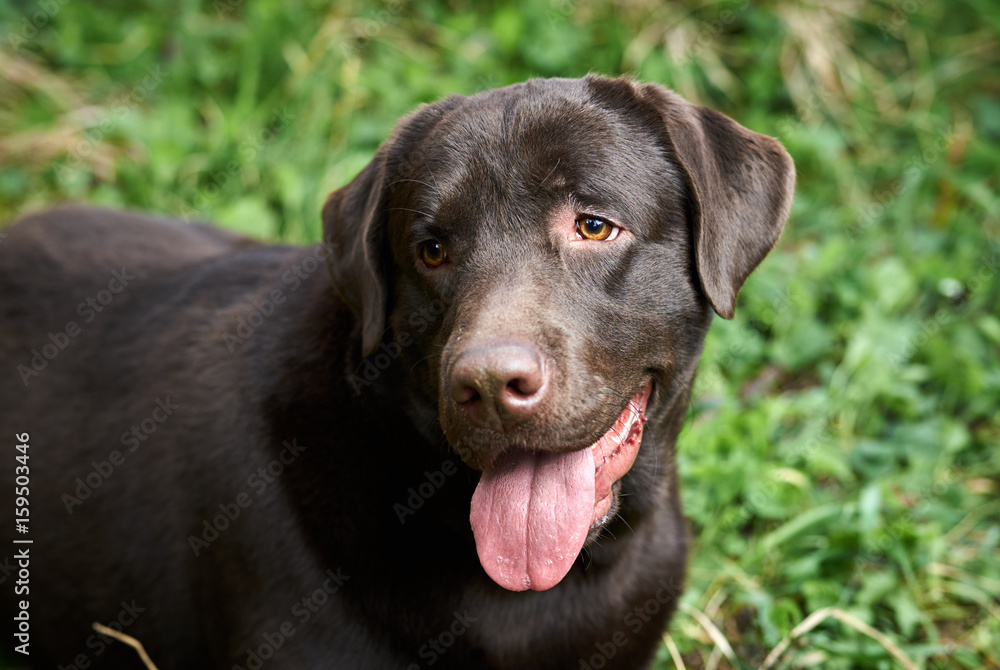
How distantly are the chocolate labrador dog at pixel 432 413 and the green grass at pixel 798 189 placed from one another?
77 centimetres

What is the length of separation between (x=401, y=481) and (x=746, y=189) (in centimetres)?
119

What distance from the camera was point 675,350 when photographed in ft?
8.12

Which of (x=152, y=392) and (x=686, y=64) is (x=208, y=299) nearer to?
(x=152, y=392)

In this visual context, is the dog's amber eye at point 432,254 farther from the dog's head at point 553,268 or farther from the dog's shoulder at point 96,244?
the dog's shoulder at point 96,244

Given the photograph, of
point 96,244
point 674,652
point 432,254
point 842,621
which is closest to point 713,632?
point 674,652

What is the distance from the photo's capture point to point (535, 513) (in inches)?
88.0

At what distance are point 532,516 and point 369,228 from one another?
897 mm

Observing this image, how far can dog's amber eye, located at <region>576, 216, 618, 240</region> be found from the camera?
2340mm

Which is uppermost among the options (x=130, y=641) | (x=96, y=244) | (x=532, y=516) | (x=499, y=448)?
(x=499, y=448)

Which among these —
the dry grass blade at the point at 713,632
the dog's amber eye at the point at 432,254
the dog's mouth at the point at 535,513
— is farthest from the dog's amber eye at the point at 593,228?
the dry grass blade at the point at 713,632

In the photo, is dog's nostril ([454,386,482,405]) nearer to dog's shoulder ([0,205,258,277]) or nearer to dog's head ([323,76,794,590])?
dog's head ([323,76,794,590])

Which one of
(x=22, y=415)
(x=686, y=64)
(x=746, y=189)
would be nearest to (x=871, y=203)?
(x=686, y=64)

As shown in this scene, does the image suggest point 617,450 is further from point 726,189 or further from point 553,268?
point 726,189

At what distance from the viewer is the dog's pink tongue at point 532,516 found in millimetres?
2225
